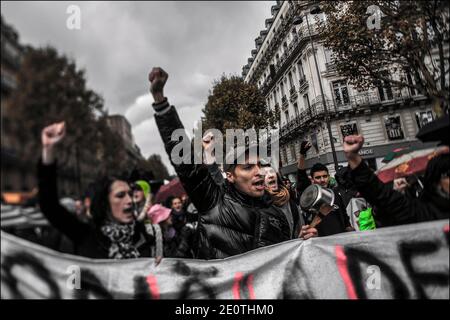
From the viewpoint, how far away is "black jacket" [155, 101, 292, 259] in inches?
97.0

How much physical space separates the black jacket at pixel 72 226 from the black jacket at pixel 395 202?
150 cm

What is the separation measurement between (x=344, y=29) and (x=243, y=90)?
0.89m

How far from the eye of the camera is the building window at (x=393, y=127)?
2.35m

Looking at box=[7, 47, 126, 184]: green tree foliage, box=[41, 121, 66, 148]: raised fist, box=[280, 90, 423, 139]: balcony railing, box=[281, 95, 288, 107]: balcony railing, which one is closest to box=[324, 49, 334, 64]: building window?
box=[280, 90, 423, 139]: balcony railing

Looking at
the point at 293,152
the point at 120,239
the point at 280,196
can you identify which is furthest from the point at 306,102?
the point at 120,239

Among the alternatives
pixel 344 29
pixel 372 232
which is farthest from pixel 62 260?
pixel 344 29

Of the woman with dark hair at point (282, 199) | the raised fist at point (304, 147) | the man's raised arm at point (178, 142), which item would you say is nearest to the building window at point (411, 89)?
the raised fist at point (304, 147)

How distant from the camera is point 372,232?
7.48 ft

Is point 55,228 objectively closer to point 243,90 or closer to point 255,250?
point 255,250

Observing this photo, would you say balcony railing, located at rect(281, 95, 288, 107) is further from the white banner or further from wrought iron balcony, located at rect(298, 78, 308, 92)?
the white banner

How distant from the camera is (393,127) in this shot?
2354 mm

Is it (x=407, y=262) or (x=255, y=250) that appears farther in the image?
(x=255, y=250)

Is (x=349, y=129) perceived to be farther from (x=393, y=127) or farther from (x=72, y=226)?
(x=72, y=226)

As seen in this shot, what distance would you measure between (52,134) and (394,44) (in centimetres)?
245
